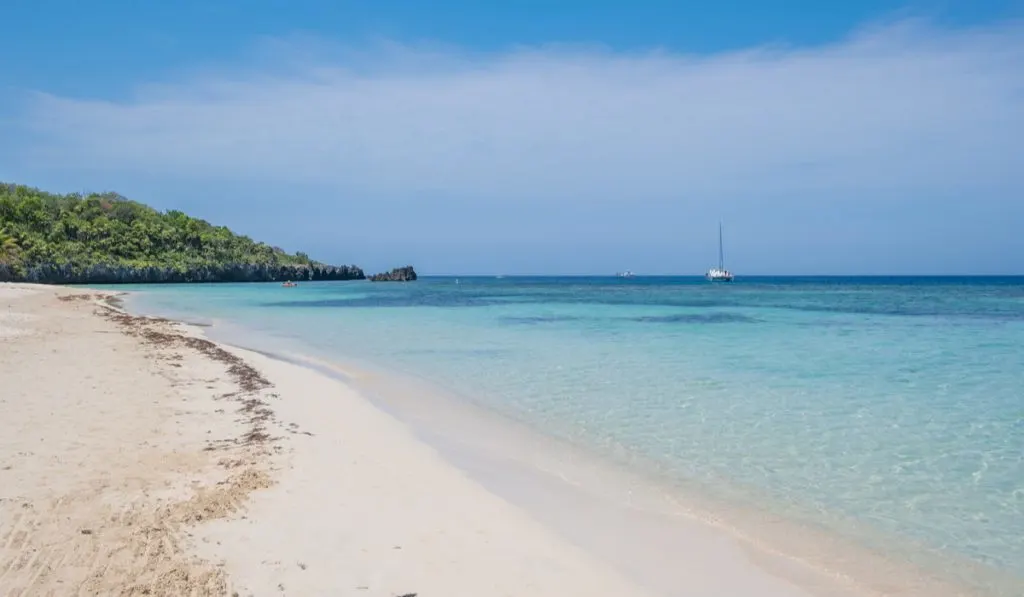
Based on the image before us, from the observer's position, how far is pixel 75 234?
75.7 m

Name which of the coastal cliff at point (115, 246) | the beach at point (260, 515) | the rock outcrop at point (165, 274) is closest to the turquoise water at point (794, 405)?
the beach at point (260, 515)

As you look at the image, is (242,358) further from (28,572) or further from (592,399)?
(28,572)

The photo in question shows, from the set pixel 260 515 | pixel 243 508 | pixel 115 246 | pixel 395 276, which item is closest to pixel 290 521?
pixel 260 515

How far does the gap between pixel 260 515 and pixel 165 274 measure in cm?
9124

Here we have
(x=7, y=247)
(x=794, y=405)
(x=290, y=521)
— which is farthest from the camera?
(x=7, y=247)

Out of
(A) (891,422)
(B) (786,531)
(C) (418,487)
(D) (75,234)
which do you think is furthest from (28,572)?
(D) (75,234)

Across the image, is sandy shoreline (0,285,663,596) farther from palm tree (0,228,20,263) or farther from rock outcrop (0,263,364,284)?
rock outcrop (0,263,364,284)

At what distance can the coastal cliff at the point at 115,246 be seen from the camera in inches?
2581

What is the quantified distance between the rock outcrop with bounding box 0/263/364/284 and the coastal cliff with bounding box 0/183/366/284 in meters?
0.11

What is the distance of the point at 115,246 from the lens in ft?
262

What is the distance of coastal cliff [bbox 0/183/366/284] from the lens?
6556cm

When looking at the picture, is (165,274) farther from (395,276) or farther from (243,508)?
(243,508)

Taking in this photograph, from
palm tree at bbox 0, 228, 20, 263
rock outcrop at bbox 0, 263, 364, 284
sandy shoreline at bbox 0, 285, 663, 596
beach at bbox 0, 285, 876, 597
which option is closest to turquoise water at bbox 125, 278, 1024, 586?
beach at bbox 0, 285, 876, 597

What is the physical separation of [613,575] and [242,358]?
12198mm
